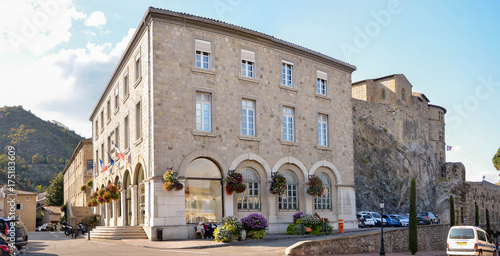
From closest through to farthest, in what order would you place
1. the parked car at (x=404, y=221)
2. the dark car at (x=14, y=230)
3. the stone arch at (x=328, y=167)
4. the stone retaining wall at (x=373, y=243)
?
1. the dark car at (x=14, y=230)
2. the stone retaining wall at (x=373, y=243)
3. the stone arch at (x=328, y=167)
4. the parked car at (x=404, y=221)

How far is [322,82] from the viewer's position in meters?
29.2

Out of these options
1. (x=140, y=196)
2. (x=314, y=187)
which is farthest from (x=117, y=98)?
(x=314, y=187)

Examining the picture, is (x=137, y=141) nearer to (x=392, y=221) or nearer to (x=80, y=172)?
(x=392, y=221)

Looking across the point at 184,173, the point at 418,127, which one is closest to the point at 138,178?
the point at 184,173

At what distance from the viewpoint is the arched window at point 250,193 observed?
24.2 m

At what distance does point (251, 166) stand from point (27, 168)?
72.7 meters

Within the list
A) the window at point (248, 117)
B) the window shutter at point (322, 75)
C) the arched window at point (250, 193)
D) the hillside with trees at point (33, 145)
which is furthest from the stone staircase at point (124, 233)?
the hillside with trees at point (33, 145)

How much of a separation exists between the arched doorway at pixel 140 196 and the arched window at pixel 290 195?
7.30m

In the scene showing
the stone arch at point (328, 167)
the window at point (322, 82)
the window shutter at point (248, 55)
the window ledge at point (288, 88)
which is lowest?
the stone arch at point (328, 167)

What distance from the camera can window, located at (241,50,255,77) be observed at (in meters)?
25.1

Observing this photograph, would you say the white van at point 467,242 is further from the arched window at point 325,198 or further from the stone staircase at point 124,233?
the stone staircase at point 124,233

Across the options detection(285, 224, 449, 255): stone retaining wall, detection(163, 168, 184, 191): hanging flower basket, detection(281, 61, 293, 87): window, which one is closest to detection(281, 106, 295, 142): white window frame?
detection(281, 61, 293, 87): window

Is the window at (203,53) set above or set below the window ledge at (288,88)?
above

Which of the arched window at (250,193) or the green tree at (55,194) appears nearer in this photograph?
the arched window at (250,193)
